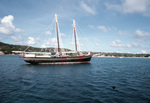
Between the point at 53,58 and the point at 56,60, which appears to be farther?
the point at 56,60

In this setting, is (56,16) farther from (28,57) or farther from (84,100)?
(84,100)

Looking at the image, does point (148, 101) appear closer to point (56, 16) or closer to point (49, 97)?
point (49, 97)

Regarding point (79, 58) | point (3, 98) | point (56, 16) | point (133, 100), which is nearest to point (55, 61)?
point (79, 58)

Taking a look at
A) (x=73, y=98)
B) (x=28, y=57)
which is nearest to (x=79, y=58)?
(x=28, y=57)

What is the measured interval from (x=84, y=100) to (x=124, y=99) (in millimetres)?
4966

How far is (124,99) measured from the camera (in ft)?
42.0

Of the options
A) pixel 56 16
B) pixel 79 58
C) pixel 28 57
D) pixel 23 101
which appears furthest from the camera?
pixel 56 16

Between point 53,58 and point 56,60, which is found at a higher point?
point 53,58

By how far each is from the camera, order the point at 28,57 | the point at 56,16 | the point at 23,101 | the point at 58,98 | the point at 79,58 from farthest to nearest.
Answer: the point at 56,16 → the point at 79,58 → the point at 28,57 → the point at 58,98 → the point at 23,101

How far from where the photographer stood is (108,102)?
39.2ft

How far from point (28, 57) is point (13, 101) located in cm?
4199

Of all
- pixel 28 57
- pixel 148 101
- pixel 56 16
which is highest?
pixel 56 16

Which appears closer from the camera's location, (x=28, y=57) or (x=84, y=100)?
(x=84, y=100)

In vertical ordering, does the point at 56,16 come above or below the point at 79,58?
above
